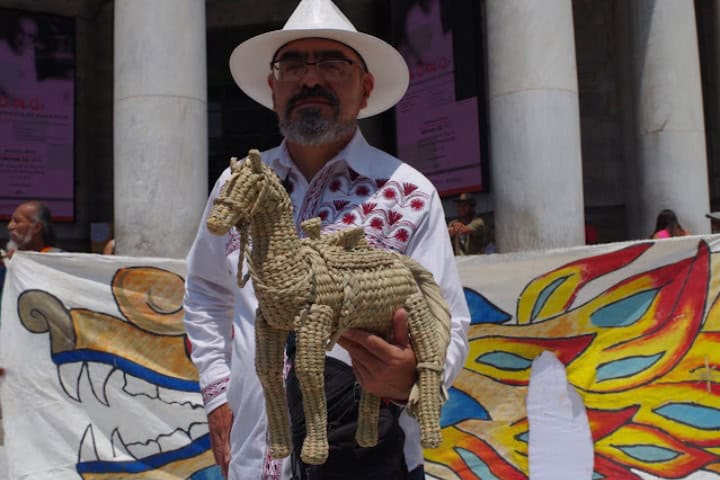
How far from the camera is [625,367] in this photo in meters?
5.58

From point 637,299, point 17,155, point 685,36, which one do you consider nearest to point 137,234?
point 637,299

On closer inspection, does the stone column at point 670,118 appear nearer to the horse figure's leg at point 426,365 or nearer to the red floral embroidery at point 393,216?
the red floral embroidery at point 393,216

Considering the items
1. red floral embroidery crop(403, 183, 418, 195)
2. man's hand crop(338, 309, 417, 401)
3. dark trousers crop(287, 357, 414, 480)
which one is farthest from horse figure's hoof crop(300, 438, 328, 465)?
red floral embroidery crop(403, 183, 418, 195)

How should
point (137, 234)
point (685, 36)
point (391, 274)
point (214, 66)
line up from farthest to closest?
point (214, 66)
point (685, 36)
point (137, 234)
point (391, 274)

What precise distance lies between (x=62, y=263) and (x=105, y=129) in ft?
30.1

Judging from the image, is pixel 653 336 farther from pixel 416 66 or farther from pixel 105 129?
pixel 105 129

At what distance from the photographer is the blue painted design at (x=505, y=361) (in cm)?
570

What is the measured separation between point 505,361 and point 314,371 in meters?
3.90

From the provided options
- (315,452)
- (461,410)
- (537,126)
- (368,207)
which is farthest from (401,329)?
(537,126)

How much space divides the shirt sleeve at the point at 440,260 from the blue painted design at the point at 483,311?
325cm

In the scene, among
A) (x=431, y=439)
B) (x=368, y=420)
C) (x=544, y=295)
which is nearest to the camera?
(x=431, y=439)

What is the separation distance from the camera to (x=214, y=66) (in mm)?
14812

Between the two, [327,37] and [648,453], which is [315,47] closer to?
[327,37]

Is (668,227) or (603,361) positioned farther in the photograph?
(668,227)
